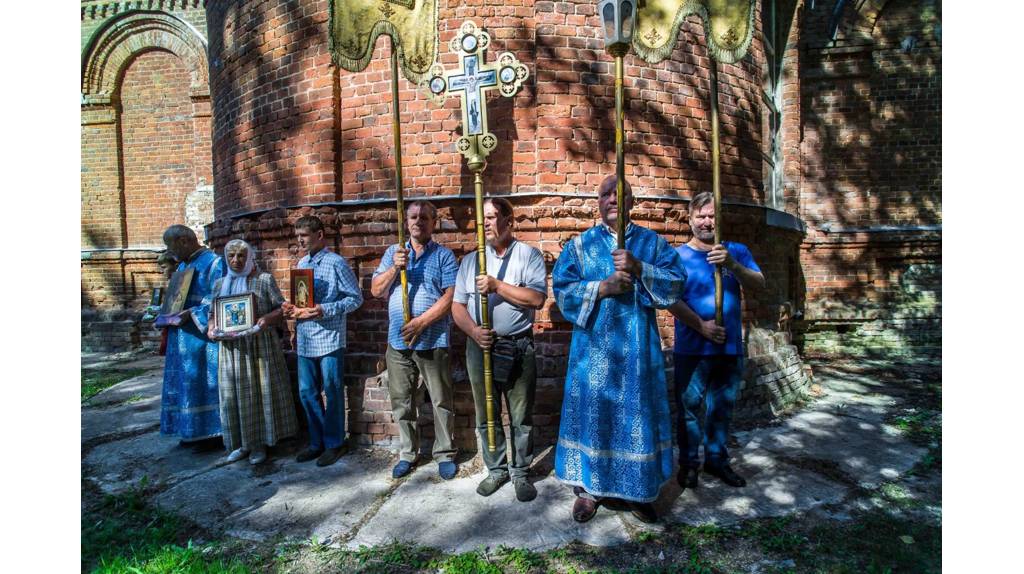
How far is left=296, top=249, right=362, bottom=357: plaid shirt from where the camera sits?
12.5ft

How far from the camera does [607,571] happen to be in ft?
8.06

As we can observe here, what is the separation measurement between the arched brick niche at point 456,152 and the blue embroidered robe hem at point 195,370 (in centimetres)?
60

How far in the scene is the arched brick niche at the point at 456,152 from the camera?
13.3 ft

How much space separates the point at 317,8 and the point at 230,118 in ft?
5.06

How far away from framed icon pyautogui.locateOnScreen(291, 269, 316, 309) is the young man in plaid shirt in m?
0.06

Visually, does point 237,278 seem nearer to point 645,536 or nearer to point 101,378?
point 645,536

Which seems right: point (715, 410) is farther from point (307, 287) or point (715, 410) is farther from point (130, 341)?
point (130, 341)

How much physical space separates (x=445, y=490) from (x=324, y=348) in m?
1.42

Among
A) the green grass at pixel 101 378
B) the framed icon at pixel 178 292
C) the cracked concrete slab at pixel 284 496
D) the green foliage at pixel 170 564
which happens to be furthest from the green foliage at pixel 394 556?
the green grass at pixel 101 378

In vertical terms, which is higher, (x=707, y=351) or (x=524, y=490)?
(x=707, y=351)

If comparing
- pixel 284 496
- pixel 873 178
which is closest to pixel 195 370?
pixel 284 496

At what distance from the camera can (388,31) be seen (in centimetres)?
352

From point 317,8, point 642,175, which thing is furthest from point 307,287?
point 642,175

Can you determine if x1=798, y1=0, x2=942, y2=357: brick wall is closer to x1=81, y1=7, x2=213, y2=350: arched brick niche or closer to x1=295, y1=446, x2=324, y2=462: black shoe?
x1=295, y1=446, x2=324, y2=462: black shoe
